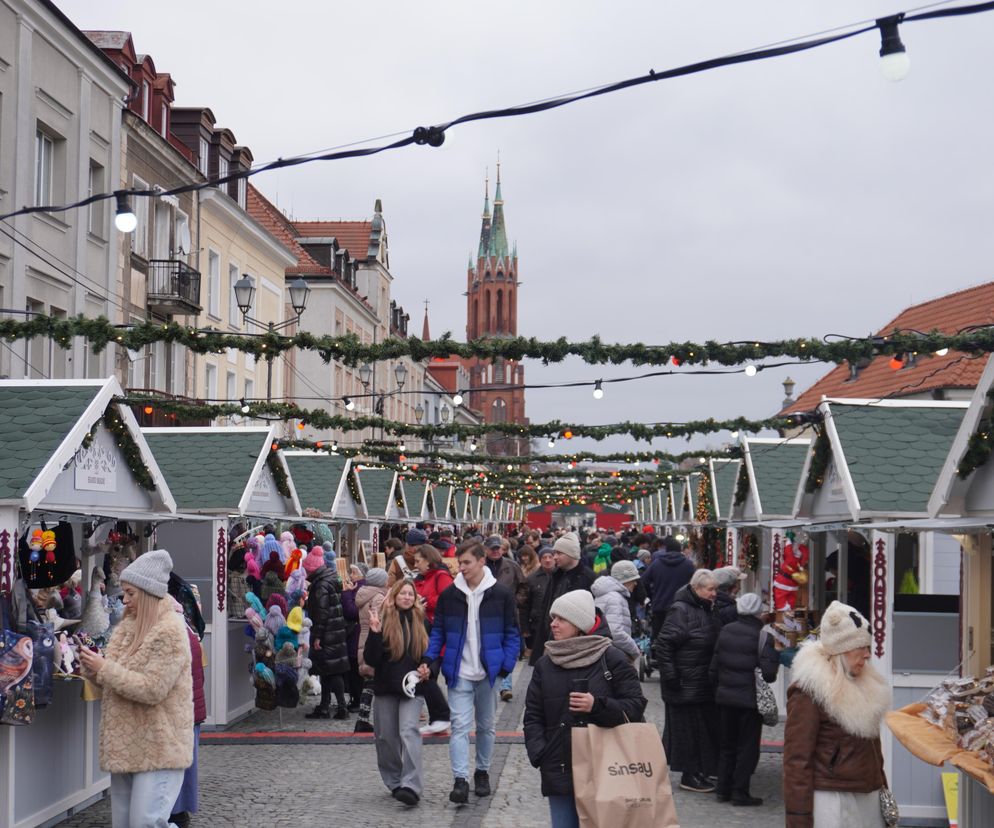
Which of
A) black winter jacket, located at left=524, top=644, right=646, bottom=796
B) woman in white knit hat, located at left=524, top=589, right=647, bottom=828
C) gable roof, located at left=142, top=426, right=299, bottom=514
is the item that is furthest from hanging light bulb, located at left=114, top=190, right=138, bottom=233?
gable roof, located at left=142, top=426, right=299, bottom=514

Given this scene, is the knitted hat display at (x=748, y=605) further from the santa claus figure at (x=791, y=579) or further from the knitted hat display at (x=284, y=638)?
the knitted hat display at (x=284, y=638)

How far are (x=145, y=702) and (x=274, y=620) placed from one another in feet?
24.1

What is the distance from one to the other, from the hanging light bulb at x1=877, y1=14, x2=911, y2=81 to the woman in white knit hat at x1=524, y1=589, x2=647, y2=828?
9.30 feet

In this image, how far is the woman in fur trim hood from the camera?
681 cm

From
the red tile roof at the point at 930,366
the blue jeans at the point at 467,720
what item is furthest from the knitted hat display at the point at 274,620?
the red tile roof at the point at 930,366

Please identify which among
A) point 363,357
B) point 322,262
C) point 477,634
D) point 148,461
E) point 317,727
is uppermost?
point 322,262

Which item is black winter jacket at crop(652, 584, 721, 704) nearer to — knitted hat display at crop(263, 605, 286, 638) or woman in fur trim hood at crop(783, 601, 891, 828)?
woman in fur trim hood at crop(783, 601, 891, 828)

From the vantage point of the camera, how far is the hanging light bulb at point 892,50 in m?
5.77

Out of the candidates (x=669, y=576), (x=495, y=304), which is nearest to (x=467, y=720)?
(x=669, y=576)

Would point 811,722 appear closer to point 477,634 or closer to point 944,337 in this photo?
point 477,634

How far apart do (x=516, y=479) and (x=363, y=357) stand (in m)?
27.9

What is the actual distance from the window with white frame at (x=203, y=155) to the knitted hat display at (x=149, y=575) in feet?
96.7

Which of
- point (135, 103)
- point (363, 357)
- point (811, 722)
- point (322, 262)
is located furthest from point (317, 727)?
point (322, 262)

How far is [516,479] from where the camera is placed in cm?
4147
